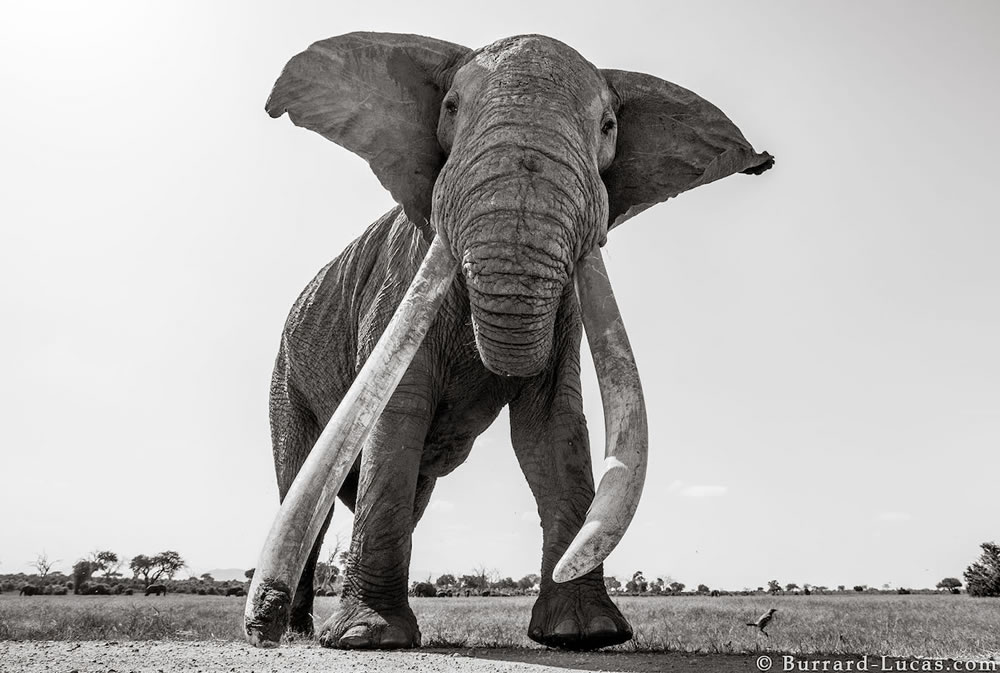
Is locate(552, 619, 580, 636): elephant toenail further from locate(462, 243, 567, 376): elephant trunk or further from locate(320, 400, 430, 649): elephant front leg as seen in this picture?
locate(462, 243, 567, 376): elephant trunk

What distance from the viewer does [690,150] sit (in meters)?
6.45

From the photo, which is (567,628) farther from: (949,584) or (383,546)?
(949,584)

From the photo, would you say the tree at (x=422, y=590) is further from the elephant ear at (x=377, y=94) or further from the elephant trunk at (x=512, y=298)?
the elephant trunk at (x=512, y=298)

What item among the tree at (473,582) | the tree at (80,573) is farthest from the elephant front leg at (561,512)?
the tree at (80,573)

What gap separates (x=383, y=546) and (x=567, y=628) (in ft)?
4.25

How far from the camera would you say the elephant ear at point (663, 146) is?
20.7 feet

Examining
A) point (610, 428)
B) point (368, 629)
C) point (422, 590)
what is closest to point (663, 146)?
point (610, 428)

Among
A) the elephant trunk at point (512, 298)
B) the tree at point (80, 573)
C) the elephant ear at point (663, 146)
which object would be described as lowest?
the tree at point (80, 573)

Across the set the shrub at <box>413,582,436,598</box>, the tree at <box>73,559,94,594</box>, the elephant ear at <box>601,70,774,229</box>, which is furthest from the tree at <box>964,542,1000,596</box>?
the tree at <box>73,559,94,594</box>

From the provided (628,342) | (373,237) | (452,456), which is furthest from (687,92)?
(452,456)

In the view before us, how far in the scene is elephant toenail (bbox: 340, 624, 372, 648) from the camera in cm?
533

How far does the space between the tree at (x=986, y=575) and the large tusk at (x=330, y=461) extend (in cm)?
3496

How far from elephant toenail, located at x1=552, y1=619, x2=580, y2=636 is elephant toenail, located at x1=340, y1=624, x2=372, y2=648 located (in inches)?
45.9

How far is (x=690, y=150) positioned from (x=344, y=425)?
3.61 m
